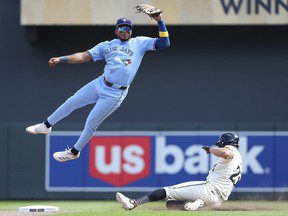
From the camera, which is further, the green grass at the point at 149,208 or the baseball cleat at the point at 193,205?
the baseball cleat at the point at 193,205

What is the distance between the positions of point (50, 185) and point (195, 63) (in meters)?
3.65

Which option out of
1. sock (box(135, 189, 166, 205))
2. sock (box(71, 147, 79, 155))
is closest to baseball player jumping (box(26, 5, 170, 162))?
sock (box(71, 147, 79, 155))

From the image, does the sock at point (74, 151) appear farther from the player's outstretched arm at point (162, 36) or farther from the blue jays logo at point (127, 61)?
the player's outstretched arm at point (162, 36)

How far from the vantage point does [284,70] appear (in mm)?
17234

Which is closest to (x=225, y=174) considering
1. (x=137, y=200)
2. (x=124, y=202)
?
(x=137, y=200)

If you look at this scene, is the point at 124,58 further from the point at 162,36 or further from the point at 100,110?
the point at 100,110

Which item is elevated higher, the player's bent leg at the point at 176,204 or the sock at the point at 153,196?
the sock at the point at 153,196

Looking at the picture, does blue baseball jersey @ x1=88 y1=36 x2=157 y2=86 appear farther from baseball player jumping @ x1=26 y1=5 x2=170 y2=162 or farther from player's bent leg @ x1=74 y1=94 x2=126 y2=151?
player's bent leg @ x1=74 y1=94 x2=126 y2=151

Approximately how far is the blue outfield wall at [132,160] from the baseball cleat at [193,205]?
3.95 m

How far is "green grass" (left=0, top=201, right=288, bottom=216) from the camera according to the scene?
37.4 ft

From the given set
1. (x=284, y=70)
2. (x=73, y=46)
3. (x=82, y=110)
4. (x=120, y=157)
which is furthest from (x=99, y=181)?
(x=284, y=70)

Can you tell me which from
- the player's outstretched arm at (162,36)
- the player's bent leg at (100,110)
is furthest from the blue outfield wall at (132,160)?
the player's outstretched arm at (162,36)

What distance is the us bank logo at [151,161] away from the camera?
16.0 metres

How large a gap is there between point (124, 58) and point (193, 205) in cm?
227
